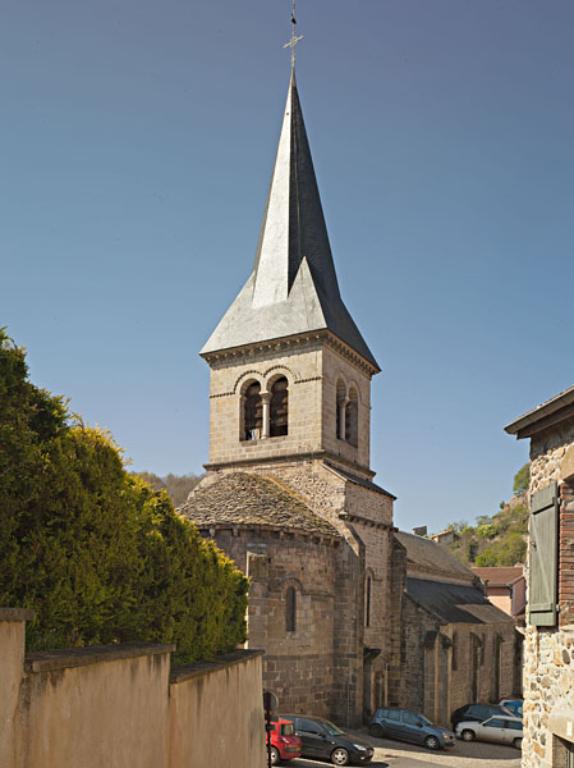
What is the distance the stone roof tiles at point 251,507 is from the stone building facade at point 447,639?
576 centimetres

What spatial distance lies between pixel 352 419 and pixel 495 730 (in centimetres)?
1238

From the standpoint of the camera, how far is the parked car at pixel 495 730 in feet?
84.0

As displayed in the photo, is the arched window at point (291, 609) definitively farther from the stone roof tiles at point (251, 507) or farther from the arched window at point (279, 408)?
the arched window at point (279, 408)

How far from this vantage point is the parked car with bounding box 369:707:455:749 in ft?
76.4

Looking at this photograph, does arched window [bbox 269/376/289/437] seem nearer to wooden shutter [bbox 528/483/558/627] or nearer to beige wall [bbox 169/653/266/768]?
beige wall [bbox 169/653/266/768]

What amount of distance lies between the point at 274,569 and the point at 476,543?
283 ft

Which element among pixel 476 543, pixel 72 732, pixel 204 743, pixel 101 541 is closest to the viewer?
pixel 72 732

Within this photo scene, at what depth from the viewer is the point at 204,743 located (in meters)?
9.28

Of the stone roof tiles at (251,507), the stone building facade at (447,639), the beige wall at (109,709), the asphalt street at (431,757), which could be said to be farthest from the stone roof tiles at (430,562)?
the beige wall at (109,709)

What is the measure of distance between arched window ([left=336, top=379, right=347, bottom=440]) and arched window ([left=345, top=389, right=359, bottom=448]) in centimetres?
56

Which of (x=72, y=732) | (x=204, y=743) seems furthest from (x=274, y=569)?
(x=72, y=732)

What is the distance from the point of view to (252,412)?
2869 cm

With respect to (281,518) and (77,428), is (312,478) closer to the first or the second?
(281,518)

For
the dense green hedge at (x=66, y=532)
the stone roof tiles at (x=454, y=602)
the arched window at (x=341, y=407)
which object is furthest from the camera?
the stone roof tiles at (x=454, y=602)
